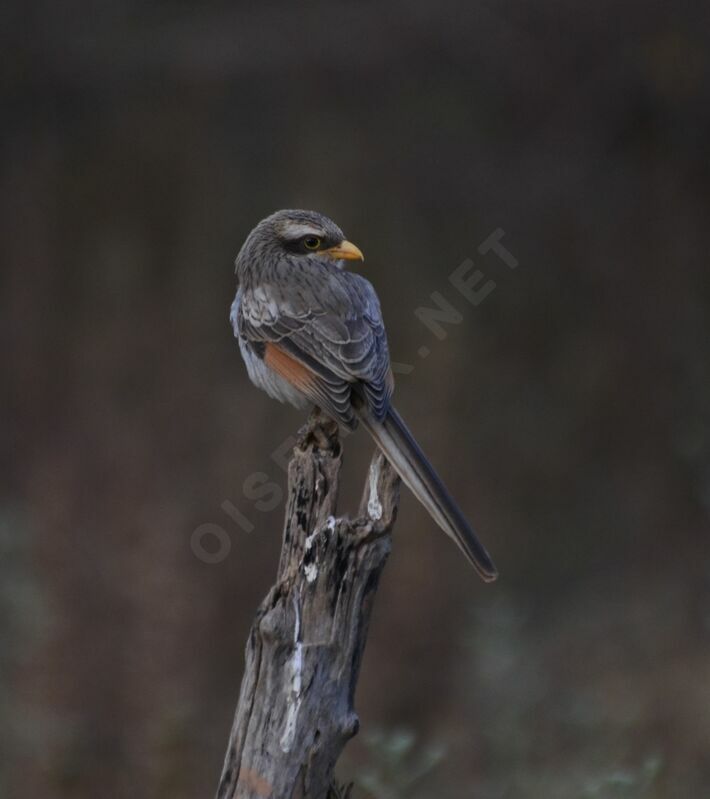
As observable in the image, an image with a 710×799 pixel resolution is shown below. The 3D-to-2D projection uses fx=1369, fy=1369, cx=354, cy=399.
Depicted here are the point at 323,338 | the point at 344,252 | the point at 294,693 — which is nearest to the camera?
the point at 294,693

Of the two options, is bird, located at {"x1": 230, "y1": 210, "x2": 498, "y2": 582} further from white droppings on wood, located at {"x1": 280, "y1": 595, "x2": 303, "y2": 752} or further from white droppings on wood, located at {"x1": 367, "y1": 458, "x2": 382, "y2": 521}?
white droppings on wood, located at {"x1": 280, "y1": 595, "x2": 303, "y2": 752}

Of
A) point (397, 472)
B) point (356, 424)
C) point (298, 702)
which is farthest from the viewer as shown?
point (356, 424)

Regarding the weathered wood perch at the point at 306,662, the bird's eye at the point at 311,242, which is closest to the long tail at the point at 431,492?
the weathered wood perch at the point at 306,662

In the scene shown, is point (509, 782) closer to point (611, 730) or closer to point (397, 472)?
point (611, 730)

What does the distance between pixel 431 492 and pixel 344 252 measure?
155cm

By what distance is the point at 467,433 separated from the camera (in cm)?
1065

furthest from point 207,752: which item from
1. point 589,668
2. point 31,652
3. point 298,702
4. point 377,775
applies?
point 298,702

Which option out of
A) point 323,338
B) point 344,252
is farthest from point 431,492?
point 344,252

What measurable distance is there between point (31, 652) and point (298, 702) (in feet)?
18.3

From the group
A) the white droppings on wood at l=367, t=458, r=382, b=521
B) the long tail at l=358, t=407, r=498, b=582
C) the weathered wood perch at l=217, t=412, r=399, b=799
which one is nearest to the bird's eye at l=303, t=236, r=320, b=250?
the long tail at l=358, t=407, r=498, b=582

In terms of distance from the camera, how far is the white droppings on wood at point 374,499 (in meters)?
4.54

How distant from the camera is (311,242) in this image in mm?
6215

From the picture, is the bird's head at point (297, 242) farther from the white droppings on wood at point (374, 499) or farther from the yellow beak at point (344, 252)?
the white droppings on wood at point (374, 499)

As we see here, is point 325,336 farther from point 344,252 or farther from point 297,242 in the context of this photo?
point 297,242
